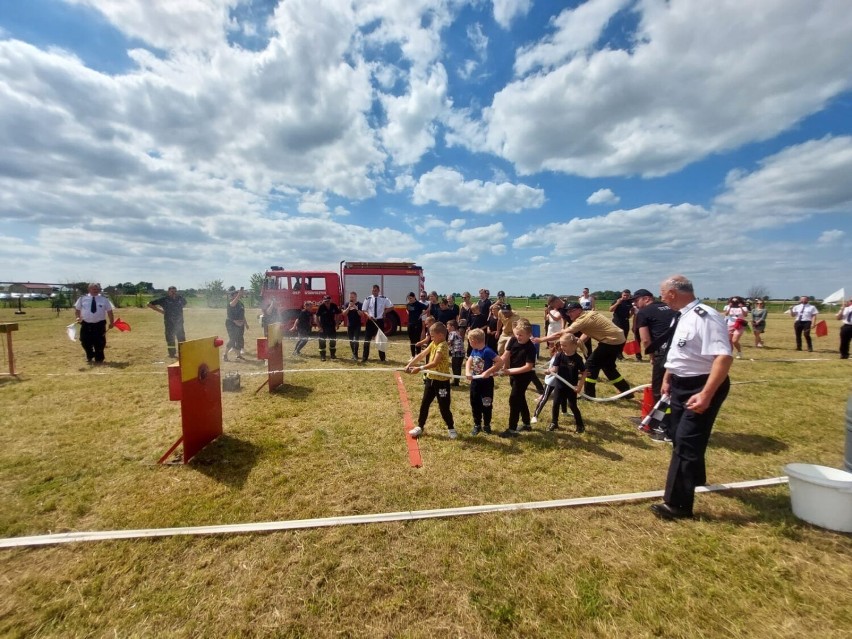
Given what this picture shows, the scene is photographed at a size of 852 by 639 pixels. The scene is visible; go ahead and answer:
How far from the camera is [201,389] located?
450 cm

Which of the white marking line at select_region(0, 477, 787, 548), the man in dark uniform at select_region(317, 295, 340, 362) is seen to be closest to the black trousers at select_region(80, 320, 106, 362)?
the man in dark uniform at select_region(317, 295, 340, 362)

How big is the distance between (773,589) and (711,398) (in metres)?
1.26

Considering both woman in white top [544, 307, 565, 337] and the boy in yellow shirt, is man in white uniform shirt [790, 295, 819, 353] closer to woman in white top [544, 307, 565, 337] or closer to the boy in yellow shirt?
woman in white top [544, 307, 565, 337]

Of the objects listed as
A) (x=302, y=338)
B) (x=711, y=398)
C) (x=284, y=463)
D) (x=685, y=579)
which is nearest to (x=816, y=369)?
(x=711, y=398)

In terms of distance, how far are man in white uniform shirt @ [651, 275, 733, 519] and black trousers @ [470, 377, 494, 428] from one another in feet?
7.38

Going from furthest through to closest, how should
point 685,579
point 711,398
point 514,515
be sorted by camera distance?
point 514,515 → point 711,398 → point 685,579

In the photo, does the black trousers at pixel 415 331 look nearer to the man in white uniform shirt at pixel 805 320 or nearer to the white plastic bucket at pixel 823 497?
the white plastic bucket at pixel 823 497

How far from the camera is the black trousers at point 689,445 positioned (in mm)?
3059

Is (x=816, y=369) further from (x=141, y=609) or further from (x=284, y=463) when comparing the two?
(x=141, y=609)

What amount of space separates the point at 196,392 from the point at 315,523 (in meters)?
2.44

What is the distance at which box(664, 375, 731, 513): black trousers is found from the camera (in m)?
3.06

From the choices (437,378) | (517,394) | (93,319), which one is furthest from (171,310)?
(517,394)

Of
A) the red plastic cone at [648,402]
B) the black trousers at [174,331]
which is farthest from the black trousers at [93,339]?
the red plastic cone at [648,402]

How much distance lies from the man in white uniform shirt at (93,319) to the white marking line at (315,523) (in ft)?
26.7
